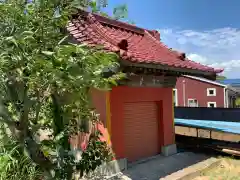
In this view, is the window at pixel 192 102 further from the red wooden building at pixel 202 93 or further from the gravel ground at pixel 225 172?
the gravel ground at pixel 225 172

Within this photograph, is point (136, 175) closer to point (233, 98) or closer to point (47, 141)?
point (47, 141)

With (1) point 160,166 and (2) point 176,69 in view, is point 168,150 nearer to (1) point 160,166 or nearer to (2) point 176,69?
(1) point 160,166

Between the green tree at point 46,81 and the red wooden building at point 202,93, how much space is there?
74.9 ft

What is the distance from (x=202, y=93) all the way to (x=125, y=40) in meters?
22.6

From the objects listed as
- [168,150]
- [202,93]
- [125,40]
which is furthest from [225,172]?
[202,93]

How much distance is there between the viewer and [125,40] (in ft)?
20.8

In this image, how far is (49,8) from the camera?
319 cm

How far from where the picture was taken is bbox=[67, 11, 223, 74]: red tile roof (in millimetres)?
6361

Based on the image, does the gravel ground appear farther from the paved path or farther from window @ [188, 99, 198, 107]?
window @ [188, 99, 198, 107]

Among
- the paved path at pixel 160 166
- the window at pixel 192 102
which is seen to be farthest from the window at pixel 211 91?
the paved path at pixel 160 166

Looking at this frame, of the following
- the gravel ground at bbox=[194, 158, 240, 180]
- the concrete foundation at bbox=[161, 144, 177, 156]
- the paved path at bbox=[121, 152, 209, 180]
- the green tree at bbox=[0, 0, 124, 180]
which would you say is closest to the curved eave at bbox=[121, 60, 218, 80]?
the green tree at bbox=[0, 0, 124, 180]

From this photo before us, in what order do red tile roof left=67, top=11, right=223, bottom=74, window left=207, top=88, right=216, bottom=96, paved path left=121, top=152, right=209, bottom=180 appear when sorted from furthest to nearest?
window left=207, top=88, right=216, bottom=96 < paved path left=121, top=152, right=209, bottom=180 < red tile roof left=67, top=11, right=223, bottom=74

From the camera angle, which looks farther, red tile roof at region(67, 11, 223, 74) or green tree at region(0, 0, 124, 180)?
red tile roof at region(67, 11, 223, 74)

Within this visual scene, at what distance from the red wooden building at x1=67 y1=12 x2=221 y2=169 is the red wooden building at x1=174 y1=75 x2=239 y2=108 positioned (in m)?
16.9
